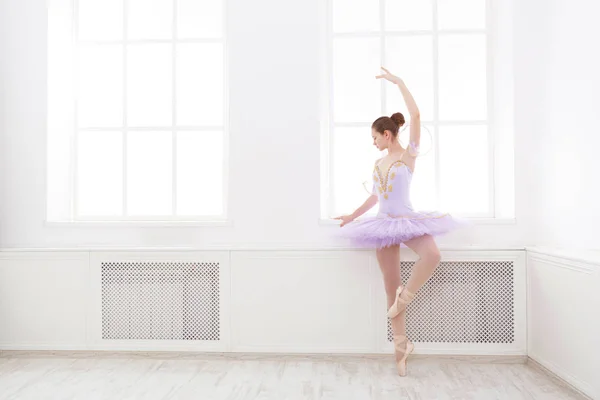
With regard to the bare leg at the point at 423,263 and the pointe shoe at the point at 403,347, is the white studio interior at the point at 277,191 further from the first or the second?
the bare leg at the point at 423,263

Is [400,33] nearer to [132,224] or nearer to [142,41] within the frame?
[142,41]

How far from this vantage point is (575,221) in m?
2.98

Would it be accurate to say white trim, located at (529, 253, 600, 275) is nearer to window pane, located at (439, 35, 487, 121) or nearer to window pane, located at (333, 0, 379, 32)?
window pane, located at (439, 35, 487, 121)

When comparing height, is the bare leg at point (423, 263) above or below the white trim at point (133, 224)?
below

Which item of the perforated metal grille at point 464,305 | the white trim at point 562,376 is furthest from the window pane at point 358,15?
the white trim at point 562,376

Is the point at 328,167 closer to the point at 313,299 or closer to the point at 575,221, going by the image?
the point at 313,299

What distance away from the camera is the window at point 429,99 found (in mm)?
3645

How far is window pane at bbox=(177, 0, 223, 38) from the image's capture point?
3.76 metres

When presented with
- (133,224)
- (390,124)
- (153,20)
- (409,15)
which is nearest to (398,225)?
(390,124)

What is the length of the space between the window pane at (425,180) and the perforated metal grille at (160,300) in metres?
1.39

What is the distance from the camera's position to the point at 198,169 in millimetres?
3770

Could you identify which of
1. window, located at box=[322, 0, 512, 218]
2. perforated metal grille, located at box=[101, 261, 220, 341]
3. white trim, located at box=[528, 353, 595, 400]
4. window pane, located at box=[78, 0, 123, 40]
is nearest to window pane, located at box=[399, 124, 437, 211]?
window, located at box=[322, 0, 512, 218]

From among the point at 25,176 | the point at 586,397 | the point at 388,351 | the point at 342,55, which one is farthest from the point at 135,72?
the point at 586,397

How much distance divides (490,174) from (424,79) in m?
0.76
